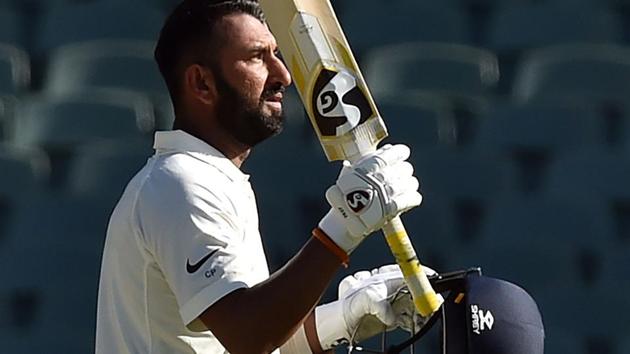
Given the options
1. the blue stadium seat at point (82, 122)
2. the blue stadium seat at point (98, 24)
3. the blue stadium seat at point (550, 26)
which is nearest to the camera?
the blue stadium seat at point (82, 122)

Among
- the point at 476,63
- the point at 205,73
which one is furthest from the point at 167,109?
the point at 205,73

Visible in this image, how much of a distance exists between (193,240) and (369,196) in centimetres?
30

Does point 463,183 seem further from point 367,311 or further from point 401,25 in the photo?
point 367,311

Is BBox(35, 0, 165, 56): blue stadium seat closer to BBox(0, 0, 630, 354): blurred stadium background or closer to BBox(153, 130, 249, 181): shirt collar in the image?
BBox(0, 0, 630, 354): blurred stadium background

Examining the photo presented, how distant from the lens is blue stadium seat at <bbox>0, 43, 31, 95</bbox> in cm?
622

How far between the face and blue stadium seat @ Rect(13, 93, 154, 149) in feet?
10.3

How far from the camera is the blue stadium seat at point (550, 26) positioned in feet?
21.0

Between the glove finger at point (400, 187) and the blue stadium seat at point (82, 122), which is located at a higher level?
the glove finger at point (400, 187)

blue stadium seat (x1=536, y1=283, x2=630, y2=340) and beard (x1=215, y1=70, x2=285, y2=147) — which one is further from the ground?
beard (x1=215, y1=70, x2=285, y2=147)

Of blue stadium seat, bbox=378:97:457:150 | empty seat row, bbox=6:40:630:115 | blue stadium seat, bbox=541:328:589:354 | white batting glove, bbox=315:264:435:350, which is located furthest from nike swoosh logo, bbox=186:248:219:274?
empty seat row, bbox=6:40:630:115

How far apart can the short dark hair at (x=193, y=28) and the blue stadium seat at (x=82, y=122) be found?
309 cm

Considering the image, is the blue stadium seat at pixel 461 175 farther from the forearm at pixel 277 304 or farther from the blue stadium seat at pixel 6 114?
the forearm at pixel 277 304

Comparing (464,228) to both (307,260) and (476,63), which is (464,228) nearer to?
(476,63)

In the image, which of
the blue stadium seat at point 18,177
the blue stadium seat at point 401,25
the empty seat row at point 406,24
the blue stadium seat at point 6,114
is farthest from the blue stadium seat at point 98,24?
the blue stadium seat at point 18,177
